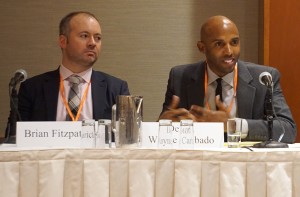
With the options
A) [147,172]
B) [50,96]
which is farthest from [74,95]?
[147,172]

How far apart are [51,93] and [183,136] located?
1.33 metres

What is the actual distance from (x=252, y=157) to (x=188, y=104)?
1339 mm

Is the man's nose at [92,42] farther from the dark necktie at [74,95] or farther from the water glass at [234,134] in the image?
the water glass at [234,134]

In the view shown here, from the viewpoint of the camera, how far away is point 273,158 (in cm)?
183

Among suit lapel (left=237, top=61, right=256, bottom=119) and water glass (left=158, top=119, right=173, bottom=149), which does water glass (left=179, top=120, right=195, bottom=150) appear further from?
suit lapel (left=237, top=61, right=256, bottom=119)

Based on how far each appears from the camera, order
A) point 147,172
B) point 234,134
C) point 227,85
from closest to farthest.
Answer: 1. point 147,172
2. point 234,134
3. point 227,85

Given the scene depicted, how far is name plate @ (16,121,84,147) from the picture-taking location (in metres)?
2.00

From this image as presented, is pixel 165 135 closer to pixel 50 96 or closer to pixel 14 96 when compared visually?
pixel 14 96

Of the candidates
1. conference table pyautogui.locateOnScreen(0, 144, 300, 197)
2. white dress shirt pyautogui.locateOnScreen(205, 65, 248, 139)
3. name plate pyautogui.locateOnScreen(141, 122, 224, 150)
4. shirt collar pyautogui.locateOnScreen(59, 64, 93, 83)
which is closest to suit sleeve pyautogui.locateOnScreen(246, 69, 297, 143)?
white dress shirt pyautogui.locateOnScreen(205, 65, 248, 139)

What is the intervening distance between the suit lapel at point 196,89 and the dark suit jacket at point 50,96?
1.44 ft

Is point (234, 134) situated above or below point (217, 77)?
below

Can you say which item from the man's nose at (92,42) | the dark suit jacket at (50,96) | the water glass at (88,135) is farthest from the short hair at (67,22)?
the water glass at (88,135)

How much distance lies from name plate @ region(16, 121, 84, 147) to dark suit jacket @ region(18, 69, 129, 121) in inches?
37.4

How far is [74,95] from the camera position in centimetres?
296
